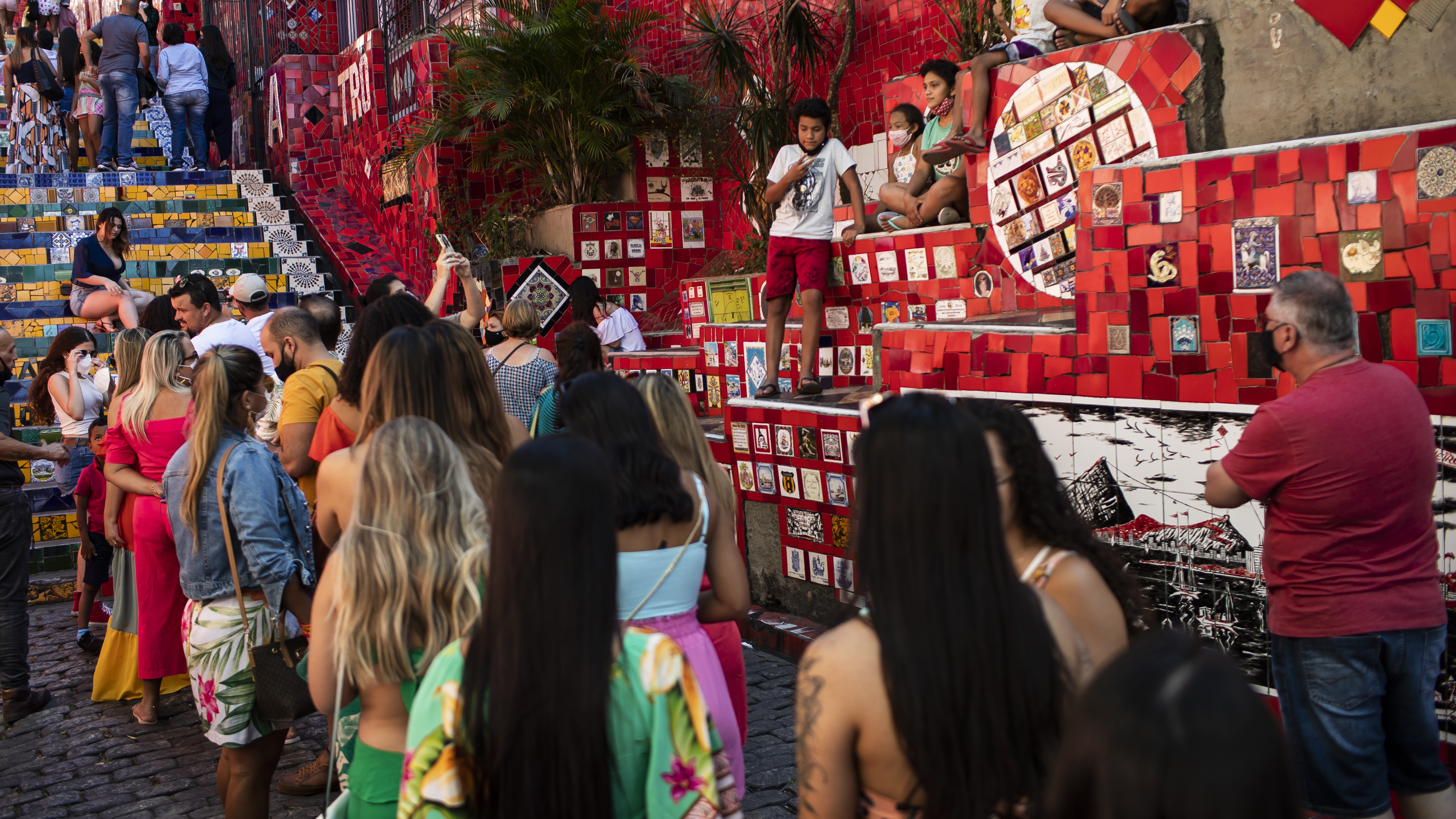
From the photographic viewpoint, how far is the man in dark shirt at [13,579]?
5633mm

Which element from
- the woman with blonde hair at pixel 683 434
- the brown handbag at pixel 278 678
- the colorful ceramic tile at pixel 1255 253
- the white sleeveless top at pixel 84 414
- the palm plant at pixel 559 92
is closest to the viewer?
the woman with blonde hair at pixel 683 434

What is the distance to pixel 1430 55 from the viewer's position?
4.23m

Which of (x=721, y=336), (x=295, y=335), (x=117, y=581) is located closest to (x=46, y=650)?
(x=117, y=581)

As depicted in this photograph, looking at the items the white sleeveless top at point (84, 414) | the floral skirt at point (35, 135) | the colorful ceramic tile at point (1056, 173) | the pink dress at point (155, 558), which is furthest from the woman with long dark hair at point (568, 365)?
the floral skirt at point (35, 135)

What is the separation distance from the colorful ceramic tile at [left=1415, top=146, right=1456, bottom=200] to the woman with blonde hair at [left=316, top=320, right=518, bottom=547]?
10.2 ft

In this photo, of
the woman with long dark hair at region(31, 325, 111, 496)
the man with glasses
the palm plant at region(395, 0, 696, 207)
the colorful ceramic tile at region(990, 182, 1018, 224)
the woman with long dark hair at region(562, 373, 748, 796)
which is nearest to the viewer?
the woman with long dark hair at region(562, 373, 748, 796)

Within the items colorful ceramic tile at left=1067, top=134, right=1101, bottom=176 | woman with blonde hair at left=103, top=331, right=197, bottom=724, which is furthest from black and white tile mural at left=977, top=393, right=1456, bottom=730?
woman with blonde hair at left=103, top=331, right=197, bottom=724

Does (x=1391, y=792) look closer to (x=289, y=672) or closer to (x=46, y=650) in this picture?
(x=289, y=672)

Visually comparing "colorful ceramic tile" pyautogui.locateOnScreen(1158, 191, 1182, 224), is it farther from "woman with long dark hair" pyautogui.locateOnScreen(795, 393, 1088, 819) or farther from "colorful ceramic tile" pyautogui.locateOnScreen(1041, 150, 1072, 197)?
"woman with long dark hair" pyautogui.locateOnScreen(795, 393, 1088, 819)

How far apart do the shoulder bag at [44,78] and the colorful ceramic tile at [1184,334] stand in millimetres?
14993

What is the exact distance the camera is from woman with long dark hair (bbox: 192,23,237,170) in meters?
14.8

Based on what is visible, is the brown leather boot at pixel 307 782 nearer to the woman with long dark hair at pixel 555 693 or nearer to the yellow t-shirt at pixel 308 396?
the yellow t-shirt at pixel 308 396

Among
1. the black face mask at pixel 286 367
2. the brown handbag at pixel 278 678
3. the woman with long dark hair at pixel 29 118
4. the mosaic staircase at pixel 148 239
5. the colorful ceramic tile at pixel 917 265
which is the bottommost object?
the brown handbag at pixel 278 678

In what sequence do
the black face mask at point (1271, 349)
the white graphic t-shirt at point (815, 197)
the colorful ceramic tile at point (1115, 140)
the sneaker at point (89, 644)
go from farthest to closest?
the white graphic t-shirt at point (815, 197) < the sneaker at point (89, 644) < the colorful ceramic tile at point (1115, 140) < the black face mask at point (1271, 349)
